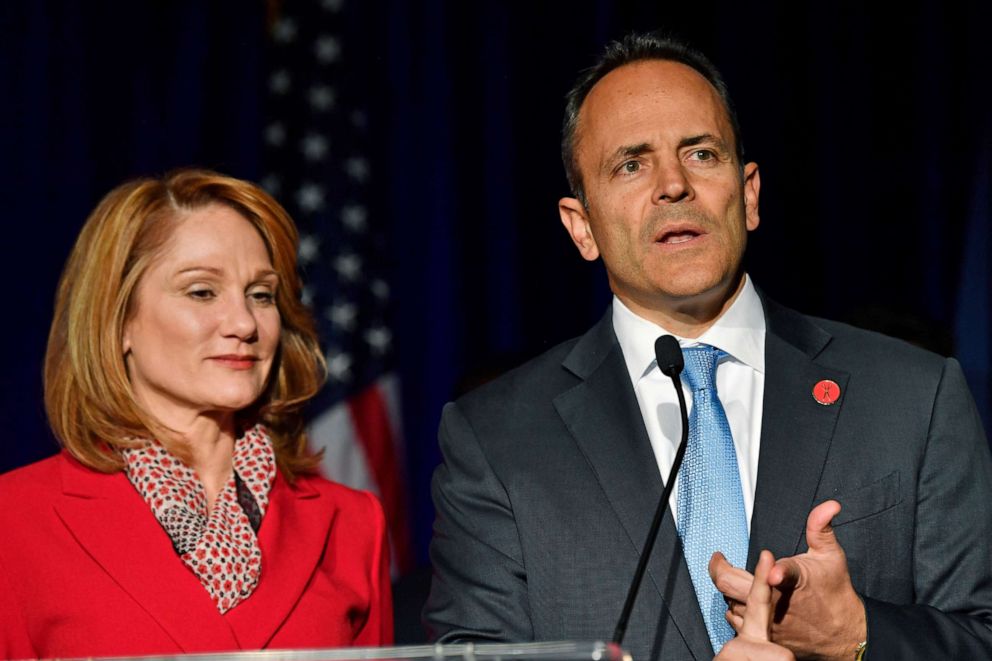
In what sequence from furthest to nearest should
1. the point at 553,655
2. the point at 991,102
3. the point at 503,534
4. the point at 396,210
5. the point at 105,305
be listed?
the point at 396,210, the point at 991,102, the point at 105,305, the point at 503,534, the point at 553,655

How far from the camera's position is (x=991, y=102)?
3.36 meters

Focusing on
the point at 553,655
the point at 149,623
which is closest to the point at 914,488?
the point at 553,655

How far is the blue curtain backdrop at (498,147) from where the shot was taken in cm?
336

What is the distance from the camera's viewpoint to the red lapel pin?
206cm

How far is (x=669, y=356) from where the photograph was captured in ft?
6.15

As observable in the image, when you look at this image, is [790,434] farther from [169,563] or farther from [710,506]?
[169,563]

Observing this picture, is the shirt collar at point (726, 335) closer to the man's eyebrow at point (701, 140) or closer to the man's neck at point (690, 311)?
the man's neck at point (690, 311)

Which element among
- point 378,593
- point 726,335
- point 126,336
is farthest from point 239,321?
point 726,335

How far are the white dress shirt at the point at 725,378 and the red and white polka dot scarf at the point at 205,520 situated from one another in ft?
2.58

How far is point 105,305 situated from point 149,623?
0.63m

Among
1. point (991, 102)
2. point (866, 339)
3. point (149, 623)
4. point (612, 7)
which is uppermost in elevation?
point (612, 7)

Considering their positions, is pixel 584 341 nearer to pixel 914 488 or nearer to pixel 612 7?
pixel 914 488

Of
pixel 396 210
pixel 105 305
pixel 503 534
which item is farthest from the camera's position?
pixel 396 210

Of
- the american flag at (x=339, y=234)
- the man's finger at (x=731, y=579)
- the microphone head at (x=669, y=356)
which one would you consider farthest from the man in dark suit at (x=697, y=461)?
the american flag at (x=339, y=234)
